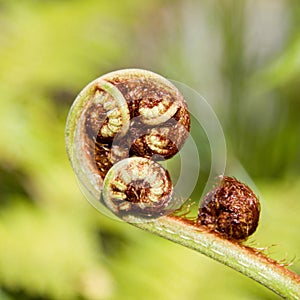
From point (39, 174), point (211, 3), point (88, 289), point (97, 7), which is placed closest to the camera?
point (88, 289)

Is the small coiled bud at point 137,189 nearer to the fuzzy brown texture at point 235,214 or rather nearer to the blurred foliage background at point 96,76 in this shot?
the fuzzy brown texture at point 235,214

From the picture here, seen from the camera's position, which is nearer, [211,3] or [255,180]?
[255,180]

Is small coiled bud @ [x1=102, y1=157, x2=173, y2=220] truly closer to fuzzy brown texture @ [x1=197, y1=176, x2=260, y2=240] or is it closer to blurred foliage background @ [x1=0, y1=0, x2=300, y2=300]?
fuzzy brown texture @ [x1=197, y1=176, x2=260, y2=240]

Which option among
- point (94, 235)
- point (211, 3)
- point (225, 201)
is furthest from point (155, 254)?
point (225, 201)

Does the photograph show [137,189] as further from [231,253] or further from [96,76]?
[96,76]

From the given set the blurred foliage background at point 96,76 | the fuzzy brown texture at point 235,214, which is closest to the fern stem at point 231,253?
the fuzzy brown texture at point 235,214

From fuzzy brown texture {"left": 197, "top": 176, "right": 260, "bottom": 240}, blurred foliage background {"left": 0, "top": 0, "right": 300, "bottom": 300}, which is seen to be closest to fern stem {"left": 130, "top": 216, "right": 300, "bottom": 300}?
fuzzy brown texture {"left": 197, "top": 176, "right": 260, "bottom": 240}

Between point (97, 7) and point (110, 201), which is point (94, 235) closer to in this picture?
point (97, 7)
